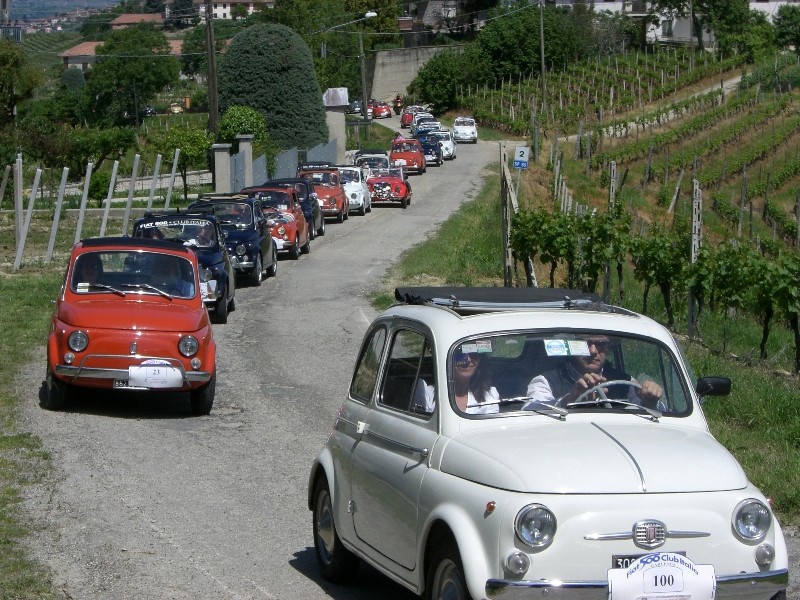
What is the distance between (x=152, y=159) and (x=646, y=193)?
73.9 feet

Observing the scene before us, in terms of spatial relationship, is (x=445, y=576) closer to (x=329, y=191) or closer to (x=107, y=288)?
(x=107, y=288)

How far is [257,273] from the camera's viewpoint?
25.0 metres

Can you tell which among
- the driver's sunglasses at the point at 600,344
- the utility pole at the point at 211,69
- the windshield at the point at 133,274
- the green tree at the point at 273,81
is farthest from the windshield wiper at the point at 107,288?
the green tree at the point at 273,81

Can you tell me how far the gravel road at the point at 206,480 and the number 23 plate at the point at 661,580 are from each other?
82.1 inches

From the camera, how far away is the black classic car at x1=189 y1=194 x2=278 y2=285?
80.2 ft

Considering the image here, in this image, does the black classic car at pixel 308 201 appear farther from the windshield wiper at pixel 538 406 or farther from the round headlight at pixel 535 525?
the round headlight at pixel 535 525

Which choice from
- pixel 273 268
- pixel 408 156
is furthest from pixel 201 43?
pixel 273 268

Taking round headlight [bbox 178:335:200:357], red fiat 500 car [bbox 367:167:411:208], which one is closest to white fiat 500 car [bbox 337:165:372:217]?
red fiat 500 car [bbox 367:167:411:208]

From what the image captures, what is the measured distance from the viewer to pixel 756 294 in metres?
17.8

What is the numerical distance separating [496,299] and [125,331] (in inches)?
262

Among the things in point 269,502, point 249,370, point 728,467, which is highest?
point 728,467

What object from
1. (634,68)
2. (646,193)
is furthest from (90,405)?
(634,68)

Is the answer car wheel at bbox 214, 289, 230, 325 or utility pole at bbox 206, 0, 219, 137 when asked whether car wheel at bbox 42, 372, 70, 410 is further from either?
utility pole at bbox 206, 0, 219, 137

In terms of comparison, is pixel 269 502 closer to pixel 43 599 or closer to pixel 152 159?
pixel 43 599
